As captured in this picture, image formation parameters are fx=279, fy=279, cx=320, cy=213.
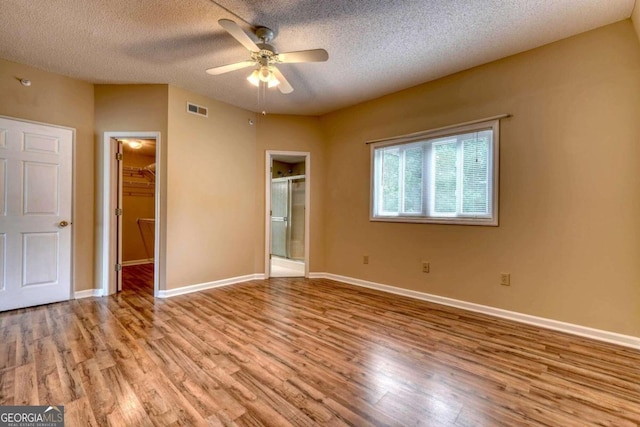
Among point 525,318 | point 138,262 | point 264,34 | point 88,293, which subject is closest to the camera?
point 264,34

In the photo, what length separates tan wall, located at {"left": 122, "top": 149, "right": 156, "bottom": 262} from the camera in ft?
18.0

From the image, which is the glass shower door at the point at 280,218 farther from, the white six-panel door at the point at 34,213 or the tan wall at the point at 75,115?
the white six-panel door at the point at 34,213

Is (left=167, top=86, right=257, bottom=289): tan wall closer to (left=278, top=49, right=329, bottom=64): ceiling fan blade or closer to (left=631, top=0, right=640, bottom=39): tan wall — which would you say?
(left=278, top=49, right=329, bottom=64): ceiling fan blade

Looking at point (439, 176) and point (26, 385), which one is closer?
point (26, 385)

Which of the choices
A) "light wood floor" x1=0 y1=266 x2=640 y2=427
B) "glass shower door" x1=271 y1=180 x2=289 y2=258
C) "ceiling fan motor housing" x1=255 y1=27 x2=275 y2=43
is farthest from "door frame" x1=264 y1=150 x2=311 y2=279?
"ceiling fan motor housing" x1=255 y1=27 x2=275 y2=43

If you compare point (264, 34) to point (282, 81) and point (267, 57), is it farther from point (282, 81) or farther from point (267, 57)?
point (282, 81)

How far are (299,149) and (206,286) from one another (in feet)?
8.22

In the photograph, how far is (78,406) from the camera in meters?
1.54

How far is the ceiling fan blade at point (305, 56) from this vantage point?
7.17ft

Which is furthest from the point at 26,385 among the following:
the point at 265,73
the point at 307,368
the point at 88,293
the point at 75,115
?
the point at 75,115

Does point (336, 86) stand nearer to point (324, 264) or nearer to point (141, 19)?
point (141, 19)

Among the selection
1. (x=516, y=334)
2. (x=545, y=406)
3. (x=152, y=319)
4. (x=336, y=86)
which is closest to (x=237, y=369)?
(x=152, y=319)

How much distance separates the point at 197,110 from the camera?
3.82m

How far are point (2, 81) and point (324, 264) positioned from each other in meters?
4.40
